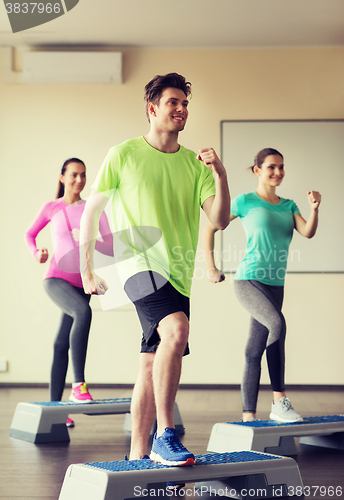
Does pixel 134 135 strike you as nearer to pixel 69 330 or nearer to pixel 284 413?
pixel 69 330

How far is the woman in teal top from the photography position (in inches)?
107

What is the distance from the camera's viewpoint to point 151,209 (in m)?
1.87

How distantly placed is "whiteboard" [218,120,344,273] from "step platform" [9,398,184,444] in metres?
2.32

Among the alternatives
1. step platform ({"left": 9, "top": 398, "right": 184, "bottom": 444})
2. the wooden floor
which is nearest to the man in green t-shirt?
the wooden floor

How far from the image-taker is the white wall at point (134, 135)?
5012mm

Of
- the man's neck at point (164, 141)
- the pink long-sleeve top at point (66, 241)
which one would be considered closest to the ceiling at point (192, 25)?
the pink long-sleeve top at point (66, 241)

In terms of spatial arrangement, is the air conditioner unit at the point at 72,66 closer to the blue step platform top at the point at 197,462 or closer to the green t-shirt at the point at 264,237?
the green t-shirt at the point at 264,237

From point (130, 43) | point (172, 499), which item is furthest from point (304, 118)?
point (172, 499)

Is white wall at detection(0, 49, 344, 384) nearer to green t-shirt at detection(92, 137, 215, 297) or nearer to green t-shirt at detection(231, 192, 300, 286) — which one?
green t-shirt at detection(231, 192, 300, 286)

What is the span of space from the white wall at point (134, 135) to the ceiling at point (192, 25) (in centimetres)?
17

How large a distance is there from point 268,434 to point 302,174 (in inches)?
122

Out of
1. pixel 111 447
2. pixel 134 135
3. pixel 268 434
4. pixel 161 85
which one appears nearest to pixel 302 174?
pixel 134 135

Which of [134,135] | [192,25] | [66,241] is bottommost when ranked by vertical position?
[66,241]

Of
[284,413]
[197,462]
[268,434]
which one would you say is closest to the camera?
[197,462]
